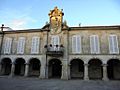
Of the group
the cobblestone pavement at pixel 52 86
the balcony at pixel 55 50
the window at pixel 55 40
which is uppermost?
the window at pixel 55 40

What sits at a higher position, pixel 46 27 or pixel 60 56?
pixel 46 27

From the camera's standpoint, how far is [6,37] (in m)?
23.5

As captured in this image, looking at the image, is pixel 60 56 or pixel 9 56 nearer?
pixel 60 56

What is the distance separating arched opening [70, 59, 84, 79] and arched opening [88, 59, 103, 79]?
139 centimetres

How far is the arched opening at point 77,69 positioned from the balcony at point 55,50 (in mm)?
3197

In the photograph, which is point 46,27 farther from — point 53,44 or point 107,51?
point 107,51

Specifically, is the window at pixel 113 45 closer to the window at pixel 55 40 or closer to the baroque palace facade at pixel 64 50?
the baroque palace facade at pixel 64 50

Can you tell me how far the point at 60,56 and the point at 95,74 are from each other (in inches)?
268

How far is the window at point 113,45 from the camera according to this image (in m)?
18.8

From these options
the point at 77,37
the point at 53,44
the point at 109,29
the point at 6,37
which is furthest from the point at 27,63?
the point at 109,29

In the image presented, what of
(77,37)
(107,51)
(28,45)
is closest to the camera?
(107,51)

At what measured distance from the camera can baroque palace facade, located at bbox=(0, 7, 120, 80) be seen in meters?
19.3

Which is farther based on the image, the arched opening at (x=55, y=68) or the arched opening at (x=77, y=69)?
the arched opening at (x=55, y=68)

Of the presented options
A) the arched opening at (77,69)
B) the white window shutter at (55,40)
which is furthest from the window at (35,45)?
the arched opening at (77,69)
